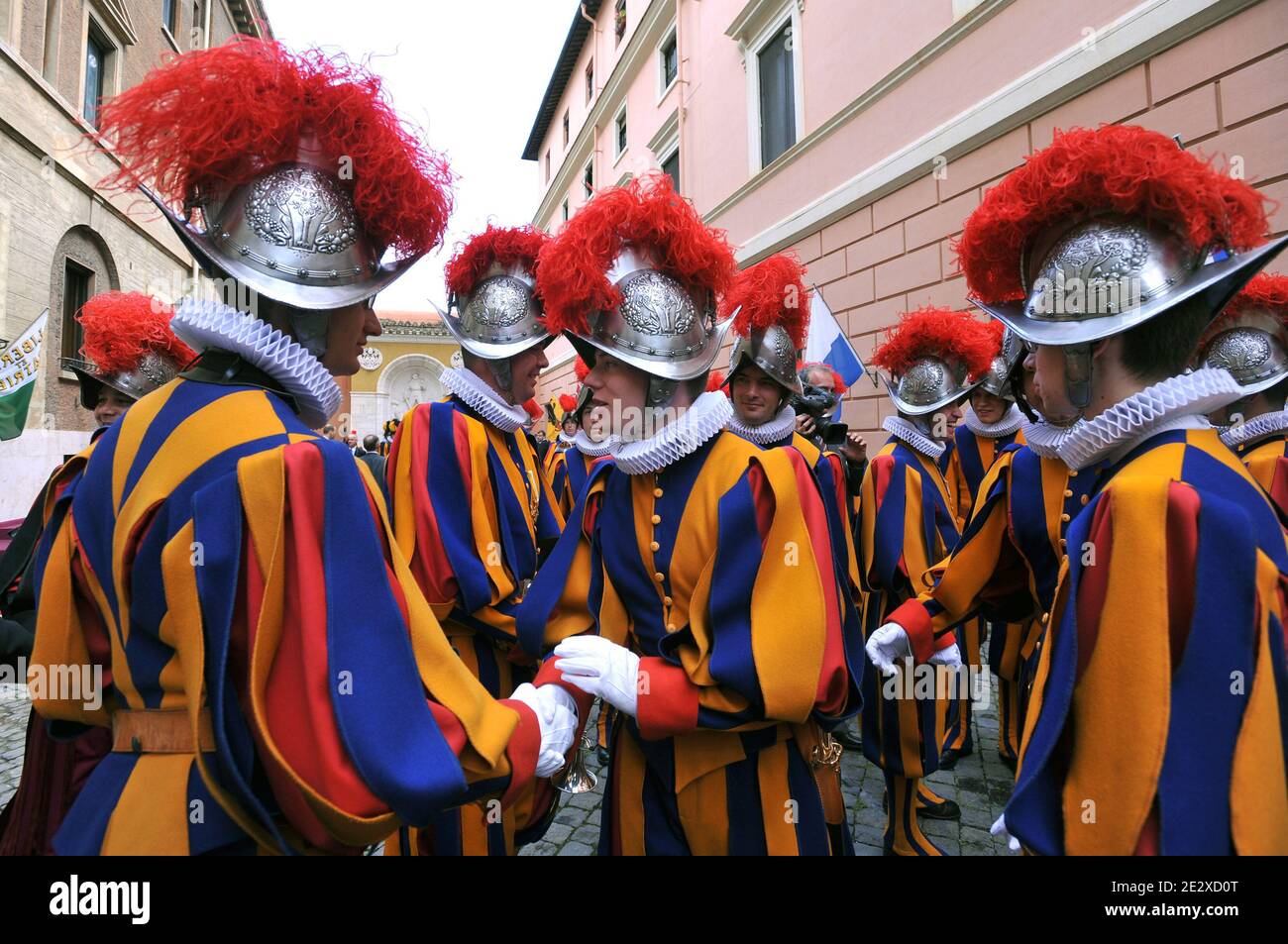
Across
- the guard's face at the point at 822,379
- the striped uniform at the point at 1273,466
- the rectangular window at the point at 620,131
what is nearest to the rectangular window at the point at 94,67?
the rectangular window at the point at 620,131

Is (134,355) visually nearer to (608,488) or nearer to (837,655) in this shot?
(608,488)

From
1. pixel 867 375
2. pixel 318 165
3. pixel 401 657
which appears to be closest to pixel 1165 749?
pixel 401 657

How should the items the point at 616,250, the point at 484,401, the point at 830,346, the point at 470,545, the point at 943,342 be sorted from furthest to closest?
the point at 830,346 → the point at 943,342 → the point at 484,401 → the point at 470,545 → the point at 616,250

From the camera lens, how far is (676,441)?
6.88 feet

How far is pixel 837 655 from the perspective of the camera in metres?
1.83

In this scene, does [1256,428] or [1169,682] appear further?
[1256,428]

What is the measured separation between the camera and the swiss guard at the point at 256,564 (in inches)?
50.9

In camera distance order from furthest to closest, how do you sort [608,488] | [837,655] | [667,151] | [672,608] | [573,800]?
[667,151]
[573,800]
[608,488]
[672,608]
[837,655]

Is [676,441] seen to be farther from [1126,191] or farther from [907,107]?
[907,107]

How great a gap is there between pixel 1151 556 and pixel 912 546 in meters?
2.64

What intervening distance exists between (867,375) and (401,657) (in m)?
8.68

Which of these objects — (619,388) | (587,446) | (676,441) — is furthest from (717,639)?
(587,446)

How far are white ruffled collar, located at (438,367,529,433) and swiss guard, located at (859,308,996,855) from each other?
6.73 ft
